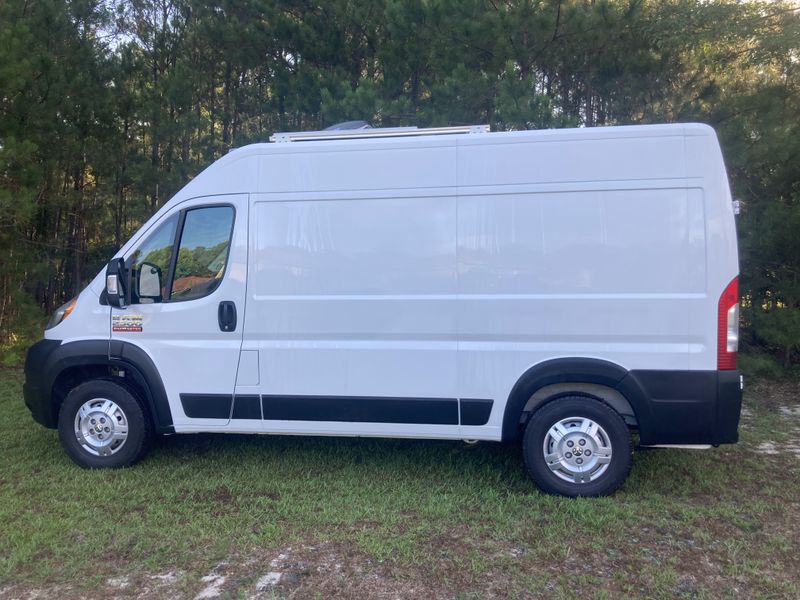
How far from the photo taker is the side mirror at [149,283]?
4.99 m

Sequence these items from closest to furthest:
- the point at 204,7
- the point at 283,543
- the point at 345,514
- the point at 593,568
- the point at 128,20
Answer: the point at 593,568, the point at 283,543, the point at 345,514, the point at 204,7, the point at 128,20

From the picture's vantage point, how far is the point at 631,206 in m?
4.36

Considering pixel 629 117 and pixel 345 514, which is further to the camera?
pixel 629 117

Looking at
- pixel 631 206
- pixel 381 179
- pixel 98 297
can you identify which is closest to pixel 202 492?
pixel 98 297

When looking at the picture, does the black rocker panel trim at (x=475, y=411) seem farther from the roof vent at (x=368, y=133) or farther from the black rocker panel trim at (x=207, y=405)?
the roof vent at (x=368, y=133)

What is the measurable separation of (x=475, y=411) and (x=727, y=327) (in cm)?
172

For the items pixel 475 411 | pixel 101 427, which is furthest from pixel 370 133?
pixel 101 427

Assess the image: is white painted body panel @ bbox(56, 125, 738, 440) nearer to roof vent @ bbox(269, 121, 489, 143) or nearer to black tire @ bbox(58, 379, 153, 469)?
roof vent @ bbox(269, 121, 489, 143)

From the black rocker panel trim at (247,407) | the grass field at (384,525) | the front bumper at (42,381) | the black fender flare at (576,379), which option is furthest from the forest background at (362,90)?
the black rocker panel trim at (247,407)

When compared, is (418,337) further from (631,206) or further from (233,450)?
(233,450)

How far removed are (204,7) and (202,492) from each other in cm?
880

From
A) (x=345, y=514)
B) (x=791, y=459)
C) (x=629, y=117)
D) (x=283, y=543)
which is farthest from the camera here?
(x=629, y=117)

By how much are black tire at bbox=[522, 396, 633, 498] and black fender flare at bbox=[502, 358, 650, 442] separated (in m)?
0.15

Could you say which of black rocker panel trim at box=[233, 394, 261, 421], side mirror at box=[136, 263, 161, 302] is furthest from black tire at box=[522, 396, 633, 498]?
side mirror at box=[136, 263, 161, 302]
